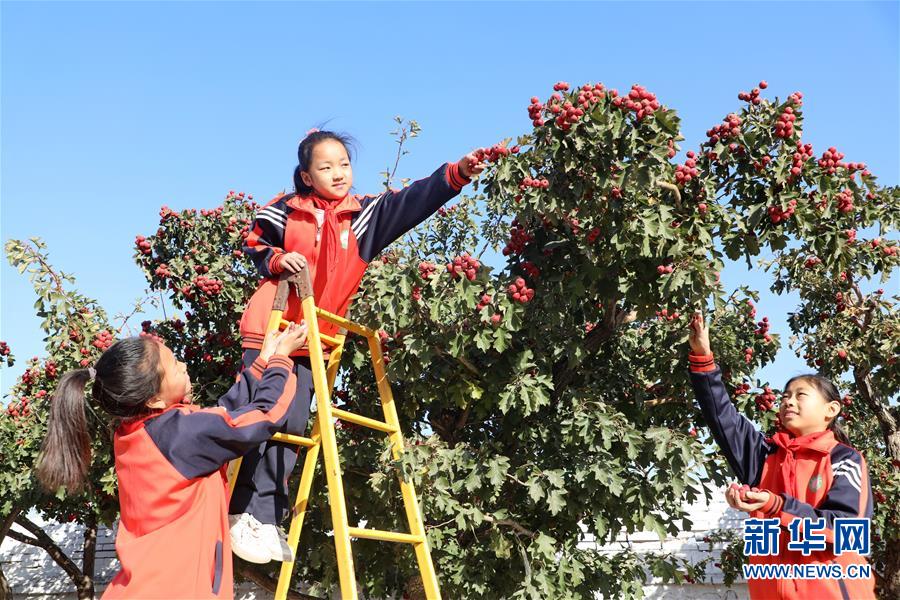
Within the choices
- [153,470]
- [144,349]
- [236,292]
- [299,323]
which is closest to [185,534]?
[153,470]

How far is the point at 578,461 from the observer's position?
5.05 m

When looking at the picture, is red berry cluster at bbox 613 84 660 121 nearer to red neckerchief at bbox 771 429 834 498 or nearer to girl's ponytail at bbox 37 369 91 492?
red neckerchief at bbox 771 429 834 498

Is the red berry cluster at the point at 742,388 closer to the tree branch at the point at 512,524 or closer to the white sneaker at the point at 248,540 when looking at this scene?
the tree branch at the point at 512,524

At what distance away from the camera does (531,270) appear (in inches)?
202

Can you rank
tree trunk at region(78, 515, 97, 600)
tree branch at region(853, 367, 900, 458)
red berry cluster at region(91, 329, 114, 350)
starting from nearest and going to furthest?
red berry cluster at region(91, 329, 114, 350) → tree branch at region(853, 367, 900, 458) → tree trunk at region(78, 515, 97, 600)

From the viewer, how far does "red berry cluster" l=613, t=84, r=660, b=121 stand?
4.34 metres

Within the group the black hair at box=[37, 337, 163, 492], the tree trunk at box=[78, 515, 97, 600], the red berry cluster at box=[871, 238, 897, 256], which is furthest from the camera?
the tree trunk at box=[78, 515, 97, 600]

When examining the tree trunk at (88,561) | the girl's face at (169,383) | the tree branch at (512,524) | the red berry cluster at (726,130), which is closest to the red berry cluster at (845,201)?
Answer: the red berry cluster at (726,130)

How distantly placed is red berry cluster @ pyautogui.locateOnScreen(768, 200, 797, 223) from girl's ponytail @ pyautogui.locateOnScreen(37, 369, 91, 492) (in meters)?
3.46

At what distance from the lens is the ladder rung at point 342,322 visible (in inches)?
172

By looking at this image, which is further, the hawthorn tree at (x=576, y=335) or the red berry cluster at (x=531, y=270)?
the red berry cluster at (x=531, y=270)

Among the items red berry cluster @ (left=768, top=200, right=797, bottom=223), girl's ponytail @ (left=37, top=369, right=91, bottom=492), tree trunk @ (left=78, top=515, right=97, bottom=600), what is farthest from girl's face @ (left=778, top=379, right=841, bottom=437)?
tree trunk @ (left=78, top=515, right=97, bottom=600)

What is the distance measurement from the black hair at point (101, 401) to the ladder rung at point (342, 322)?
107 cm

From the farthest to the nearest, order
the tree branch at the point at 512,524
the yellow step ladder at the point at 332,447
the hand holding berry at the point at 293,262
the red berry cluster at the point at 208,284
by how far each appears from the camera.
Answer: the red berry cluster at the point at 208,284
the tree branch at the point at 512,524
the hand holding berry at the point at 293,262
the yellow step ladder at the point at 332,447
